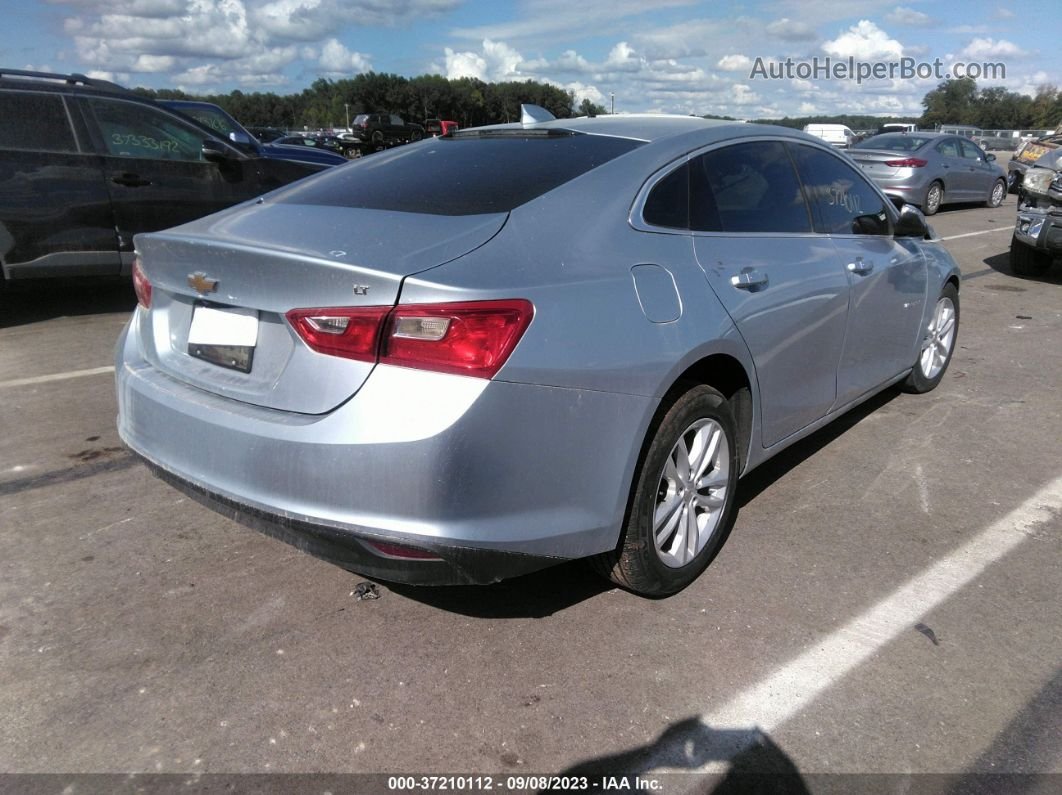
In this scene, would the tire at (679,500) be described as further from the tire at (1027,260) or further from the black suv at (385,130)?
the black suv at (385,130)

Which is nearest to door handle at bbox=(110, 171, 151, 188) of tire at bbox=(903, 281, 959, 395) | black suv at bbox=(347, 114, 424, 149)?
tire at bbox=(903, 281, 959, 395)

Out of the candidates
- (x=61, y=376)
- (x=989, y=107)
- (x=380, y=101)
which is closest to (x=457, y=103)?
(x=380, y=101)

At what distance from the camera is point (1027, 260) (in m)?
9.89

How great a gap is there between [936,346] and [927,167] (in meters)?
11.9

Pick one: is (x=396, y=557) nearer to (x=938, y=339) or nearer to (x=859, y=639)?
(x=859, y=639)

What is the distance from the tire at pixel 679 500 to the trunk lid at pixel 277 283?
0.90m

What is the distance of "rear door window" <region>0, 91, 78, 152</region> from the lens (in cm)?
668

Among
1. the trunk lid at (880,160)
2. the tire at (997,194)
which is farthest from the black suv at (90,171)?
the tire at (997,194)

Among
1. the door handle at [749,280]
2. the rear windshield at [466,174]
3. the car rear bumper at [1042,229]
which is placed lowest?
the car rear bumper at [1042,229]

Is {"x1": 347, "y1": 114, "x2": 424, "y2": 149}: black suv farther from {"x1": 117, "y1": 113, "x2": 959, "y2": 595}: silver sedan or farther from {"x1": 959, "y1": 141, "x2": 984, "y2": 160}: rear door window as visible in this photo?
{"x1": 117, "y1": 113, "x2": 959, "y2": 595}: silver sedan

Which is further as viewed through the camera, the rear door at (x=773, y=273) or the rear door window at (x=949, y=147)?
the rear door window at (x=949, y=147)

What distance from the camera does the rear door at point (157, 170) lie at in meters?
7.15

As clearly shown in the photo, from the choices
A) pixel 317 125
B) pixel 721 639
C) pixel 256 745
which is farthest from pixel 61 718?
pixel 317 125

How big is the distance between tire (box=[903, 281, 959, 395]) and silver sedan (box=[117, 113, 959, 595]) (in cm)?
196
